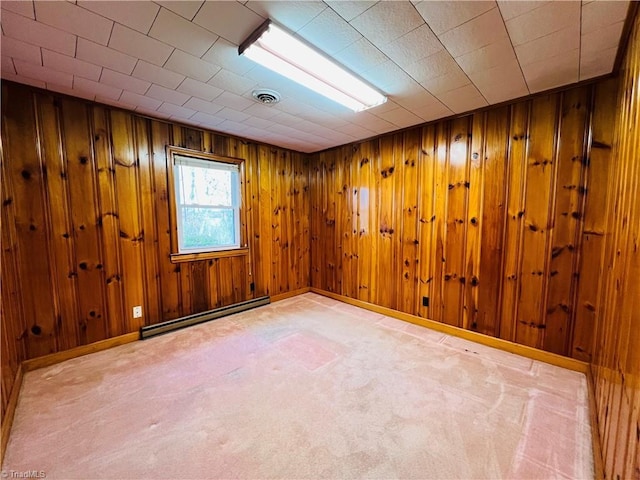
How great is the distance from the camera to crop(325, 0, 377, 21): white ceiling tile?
1317mm

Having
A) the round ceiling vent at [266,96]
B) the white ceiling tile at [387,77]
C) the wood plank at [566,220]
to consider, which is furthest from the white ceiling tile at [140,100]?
the wood plank at [566,220]

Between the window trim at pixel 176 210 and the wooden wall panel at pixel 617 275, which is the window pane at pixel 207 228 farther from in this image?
the wooden wall panel at pixel 617 275

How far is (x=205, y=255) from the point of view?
10.9ft

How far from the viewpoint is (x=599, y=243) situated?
6.93 feet

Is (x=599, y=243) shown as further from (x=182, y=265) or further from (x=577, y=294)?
(x=182, y=265)

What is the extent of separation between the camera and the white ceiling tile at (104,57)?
1.65m

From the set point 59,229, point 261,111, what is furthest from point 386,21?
point 59,229

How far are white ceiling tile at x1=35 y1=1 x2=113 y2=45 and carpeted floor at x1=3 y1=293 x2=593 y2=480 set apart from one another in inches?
92.9

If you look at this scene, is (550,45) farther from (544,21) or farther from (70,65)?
(70,65)

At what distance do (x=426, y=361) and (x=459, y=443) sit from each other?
0.88m

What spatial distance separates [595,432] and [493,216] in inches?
68.3

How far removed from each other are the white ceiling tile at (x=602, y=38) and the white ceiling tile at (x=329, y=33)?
53.4 inches

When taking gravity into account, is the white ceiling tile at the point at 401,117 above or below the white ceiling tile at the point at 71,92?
below

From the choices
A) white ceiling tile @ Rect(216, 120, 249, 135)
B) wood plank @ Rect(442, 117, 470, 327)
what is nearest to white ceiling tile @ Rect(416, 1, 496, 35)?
wood plank @ Rect(442, 117, 470, 327)
